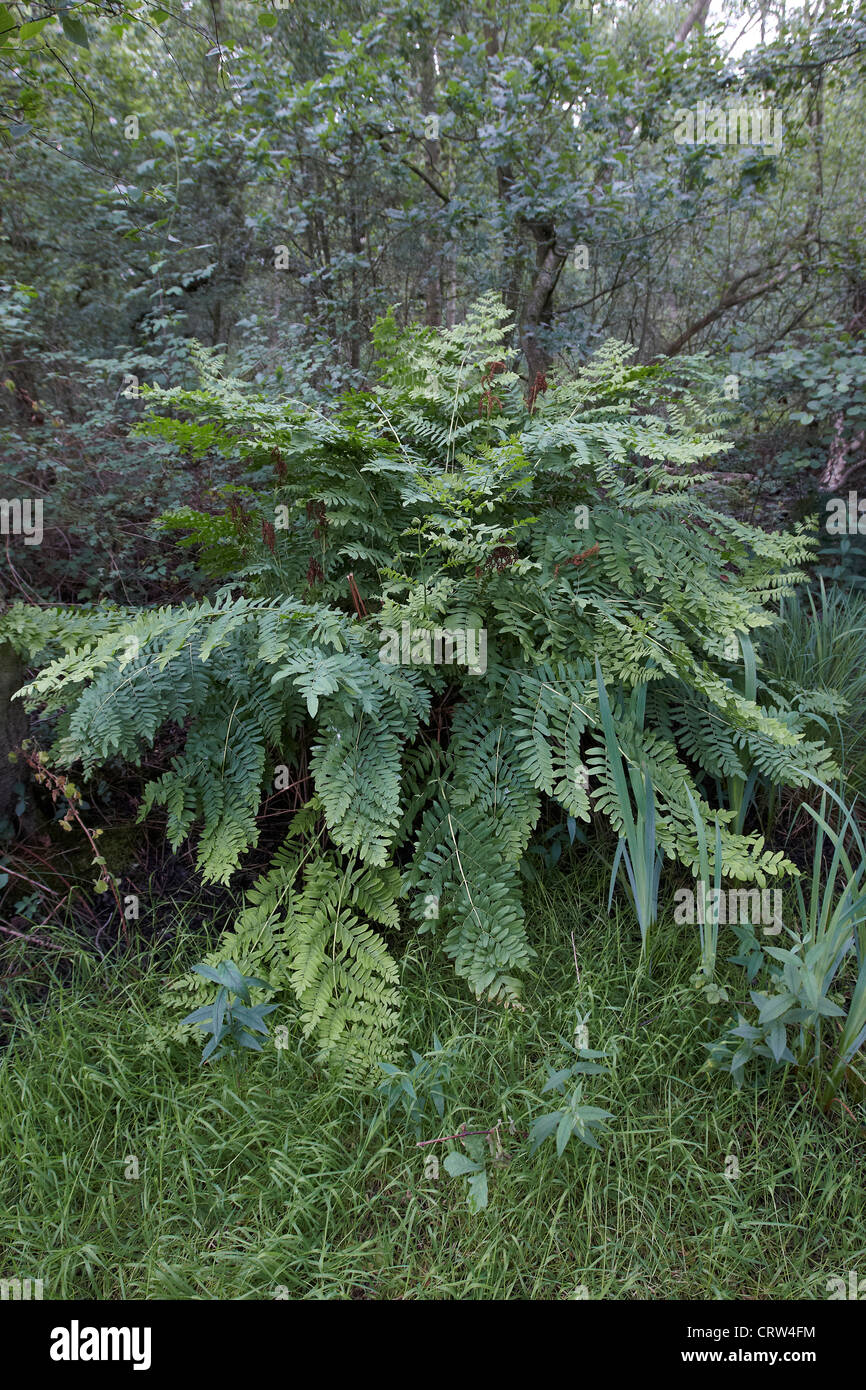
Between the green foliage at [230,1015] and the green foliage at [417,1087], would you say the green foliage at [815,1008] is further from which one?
the green foliage at [230,1015]

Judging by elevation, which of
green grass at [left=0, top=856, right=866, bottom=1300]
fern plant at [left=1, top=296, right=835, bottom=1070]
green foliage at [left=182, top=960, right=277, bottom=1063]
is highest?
fern plant at [left=1, top=296, right=835, bottom=1070]

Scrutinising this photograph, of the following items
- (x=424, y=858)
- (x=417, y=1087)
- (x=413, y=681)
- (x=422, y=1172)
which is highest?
(x=413, y=681)

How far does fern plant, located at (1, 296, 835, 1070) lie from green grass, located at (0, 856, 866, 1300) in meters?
0.17

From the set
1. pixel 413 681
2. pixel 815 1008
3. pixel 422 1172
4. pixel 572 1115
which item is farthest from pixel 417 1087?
pixel 413 681

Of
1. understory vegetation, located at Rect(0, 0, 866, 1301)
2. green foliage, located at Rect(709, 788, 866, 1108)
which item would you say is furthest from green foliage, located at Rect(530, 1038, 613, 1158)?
green foliage, located at Rect(709, 788, 866, 1108)

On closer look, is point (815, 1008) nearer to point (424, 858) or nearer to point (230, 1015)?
point (424, 858)

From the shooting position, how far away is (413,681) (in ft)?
6.82

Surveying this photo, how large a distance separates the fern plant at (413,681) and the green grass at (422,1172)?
174 mm

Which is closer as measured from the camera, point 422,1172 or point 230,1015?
point 422,1172

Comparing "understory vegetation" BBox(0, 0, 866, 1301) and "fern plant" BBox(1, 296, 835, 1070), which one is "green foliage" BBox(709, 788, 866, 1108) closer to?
"understory vegetation" BBox(0, 0, 866, 1301)

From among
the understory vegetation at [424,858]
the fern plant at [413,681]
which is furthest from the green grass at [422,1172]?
the fern plant at [413,681]

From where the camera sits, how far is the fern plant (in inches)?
74.9

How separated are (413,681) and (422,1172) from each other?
3.93 feet

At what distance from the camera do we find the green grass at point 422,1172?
149cm
